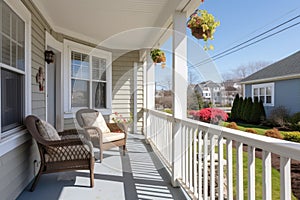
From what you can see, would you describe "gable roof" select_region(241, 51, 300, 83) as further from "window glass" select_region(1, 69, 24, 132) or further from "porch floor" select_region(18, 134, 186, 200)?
"window glass" select_region(1, 69, 24, 132)

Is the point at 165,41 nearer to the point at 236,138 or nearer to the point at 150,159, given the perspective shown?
the point at 150,159

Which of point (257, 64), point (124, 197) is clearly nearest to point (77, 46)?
point (124, 197)

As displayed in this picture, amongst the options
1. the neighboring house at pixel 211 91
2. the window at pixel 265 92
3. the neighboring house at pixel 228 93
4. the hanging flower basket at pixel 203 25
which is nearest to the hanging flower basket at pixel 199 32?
the hanging flower basket at pixel 203 25

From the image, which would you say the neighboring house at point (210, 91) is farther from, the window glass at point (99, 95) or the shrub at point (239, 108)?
the window glass at point (99, 95)

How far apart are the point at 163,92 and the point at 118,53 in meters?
1.74

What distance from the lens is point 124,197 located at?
108 inches

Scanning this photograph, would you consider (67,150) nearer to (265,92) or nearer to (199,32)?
(199,32)

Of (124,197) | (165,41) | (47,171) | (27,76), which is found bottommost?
(124,197)

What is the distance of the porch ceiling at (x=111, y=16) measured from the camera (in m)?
3.48

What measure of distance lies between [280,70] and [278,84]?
737 mm

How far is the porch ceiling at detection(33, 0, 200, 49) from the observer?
348cm

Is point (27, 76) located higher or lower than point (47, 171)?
higher

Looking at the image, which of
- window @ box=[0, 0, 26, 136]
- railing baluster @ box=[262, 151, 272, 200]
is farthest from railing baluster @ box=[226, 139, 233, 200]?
window @ box=[0, 0, 26, 136]

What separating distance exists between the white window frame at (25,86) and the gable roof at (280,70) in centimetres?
526
